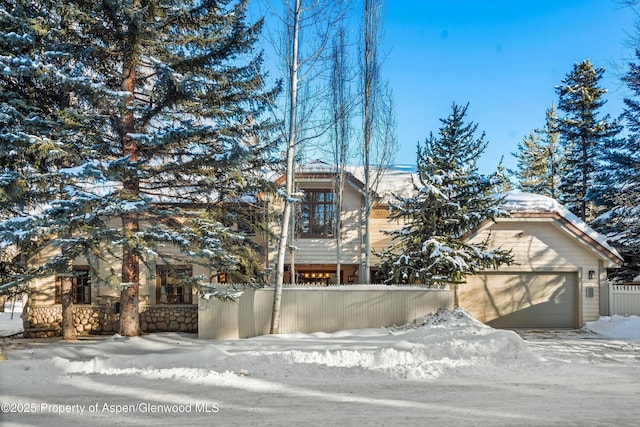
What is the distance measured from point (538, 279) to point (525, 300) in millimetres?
940

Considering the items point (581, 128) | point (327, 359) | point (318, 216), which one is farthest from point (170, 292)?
point (581, 128)

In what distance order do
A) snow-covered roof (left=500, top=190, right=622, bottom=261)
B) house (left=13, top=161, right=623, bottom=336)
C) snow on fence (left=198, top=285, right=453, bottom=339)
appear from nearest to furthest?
snow on fence (left=198, top=285, right=453, bottom=339), snow-covered roof (left=500, top=190, right=622, bottom=261), house (left=13, top=161, right=623, bottom=336)

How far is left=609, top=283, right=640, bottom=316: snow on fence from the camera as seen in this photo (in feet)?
49.1

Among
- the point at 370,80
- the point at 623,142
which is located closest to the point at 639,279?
the point at 623,142

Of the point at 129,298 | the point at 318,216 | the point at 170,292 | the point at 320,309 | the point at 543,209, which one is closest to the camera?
Result: the point at 129,298

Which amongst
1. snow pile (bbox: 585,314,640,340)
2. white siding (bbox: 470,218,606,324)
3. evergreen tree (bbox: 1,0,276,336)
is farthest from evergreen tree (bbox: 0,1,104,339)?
snow pile (bbox: 585,314,640,340)

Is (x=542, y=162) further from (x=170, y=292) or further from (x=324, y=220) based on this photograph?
(x=170, y=292)

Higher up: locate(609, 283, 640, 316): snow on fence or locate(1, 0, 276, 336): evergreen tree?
locate(1, 0, 276, 336): evergreen tree

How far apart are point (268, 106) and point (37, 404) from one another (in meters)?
9.67

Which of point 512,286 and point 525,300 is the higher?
point 512,286

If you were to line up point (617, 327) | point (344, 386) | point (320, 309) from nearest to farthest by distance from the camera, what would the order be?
point (344, 386) → point (320, 309) → point (617, 327)

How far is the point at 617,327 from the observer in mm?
13156

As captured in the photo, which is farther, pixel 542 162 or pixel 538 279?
pixel 542 162

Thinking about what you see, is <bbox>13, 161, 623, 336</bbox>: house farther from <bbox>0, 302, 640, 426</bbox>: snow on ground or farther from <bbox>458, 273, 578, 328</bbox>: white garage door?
<bbox>0, 302, 640, 426</bbox>: snow on ground
